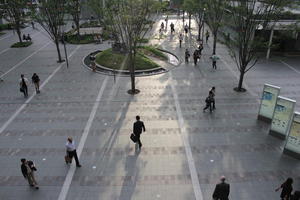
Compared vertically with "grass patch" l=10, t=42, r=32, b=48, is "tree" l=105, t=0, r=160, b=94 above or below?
above

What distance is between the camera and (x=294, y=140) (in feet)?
33.6

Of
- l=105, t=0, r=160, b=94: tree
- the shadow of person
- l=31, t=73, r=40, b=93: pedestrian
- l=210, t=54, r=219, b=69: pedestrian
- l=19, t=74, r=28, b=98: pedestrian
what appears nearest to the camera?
the shadow of person

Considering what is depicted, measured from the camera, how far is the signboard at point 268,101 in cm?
1200

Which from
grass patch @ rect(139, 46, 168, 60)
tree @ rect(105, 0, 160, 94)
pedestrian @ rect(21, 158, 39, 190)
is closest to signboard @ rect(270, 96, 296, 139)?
tree @ rect(105, 0, 160, 94)

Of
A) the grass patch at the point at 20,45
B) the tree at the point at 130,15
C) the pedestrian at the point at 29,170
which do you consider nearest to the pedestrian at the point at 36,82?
the tree at the point at 130,15

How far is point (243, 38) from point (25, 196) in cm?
1357

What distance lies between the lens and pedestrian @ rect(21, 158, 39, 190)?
8625 mm

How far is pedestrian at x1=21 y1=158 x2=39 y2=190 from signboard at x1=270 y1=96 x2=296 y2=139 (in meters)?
10.0

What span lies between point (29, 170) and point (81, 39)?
84.2ft

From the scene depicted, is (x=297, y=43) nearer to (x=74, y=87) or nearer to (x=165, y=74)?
(x=165, y=74)

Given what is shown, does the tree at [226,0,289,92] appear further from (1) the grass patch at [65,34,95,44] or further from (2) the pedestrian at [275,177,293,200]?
(1) the grass patch at [65,34,95,44]

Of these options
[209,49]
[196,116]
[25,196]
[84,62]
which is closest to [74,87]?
[84,62]

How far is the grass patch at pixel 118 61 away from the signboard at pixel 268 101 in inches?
395

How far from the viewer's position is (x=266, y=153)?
35.5ft
